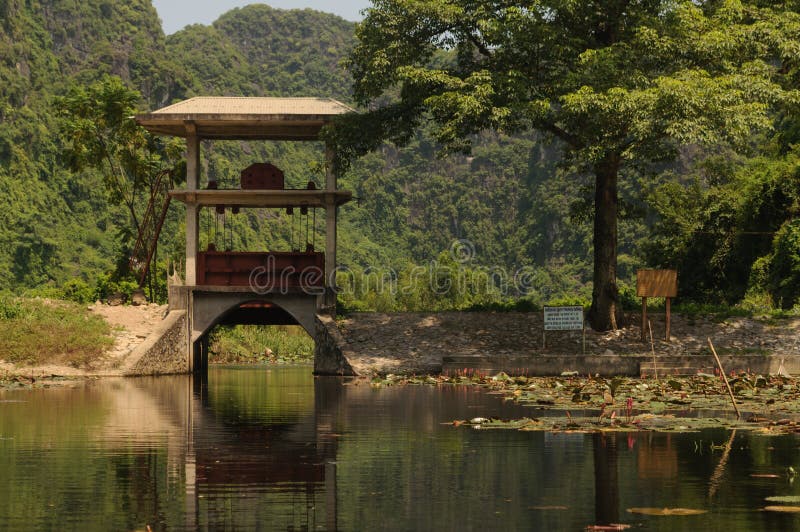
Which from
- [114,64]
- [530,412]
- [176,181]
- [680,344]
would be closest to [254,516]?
[530,412]

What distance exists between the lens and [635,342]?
3897cm

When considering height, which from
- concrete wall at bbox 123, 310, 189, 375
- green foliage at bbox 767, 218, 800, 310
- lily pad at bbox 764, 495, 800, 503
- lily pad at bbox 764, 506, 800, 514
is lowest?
lily pad at bbox 764, 506, 800, 514

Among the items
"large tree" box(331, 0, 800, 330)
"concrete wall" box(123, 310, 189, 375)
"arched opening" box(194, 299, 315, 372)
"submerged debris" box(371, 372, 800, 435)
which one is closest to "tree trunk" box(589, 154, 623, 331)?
"large tree" box(331, 0, 800, 330)

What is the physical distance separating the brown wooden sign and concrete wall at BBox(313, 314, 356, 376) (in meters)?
9.96

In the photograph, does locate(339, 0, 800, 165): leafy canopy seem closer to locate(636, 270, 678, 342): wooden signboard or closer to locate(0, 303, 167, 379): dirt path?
locate(636, 270, 678, 342): wooden signboard

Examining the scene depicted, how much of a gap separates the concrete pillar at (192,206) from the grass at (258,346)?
2133 cm

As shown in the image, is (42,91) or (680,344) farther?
(42,91)

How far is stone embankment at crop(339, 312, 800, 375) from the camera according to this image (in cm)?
3475

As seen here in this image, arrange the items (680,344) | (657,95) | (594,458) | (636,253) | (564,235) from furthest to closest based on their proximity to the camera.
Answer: (564,235) → (636,253) → (680,344) → (657,95) → (594,458)

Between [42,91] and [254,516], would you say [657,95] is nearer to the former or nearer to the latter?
[254,516]

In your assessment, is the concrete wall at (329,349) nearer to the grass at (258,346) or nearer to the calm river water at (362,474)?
the calm river water at (362,474)

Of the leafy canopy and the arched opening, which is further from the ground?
the leafy canopy

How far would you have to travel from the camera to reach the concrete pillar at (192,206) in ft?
144

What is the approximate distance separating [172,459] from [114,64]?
12730cm
